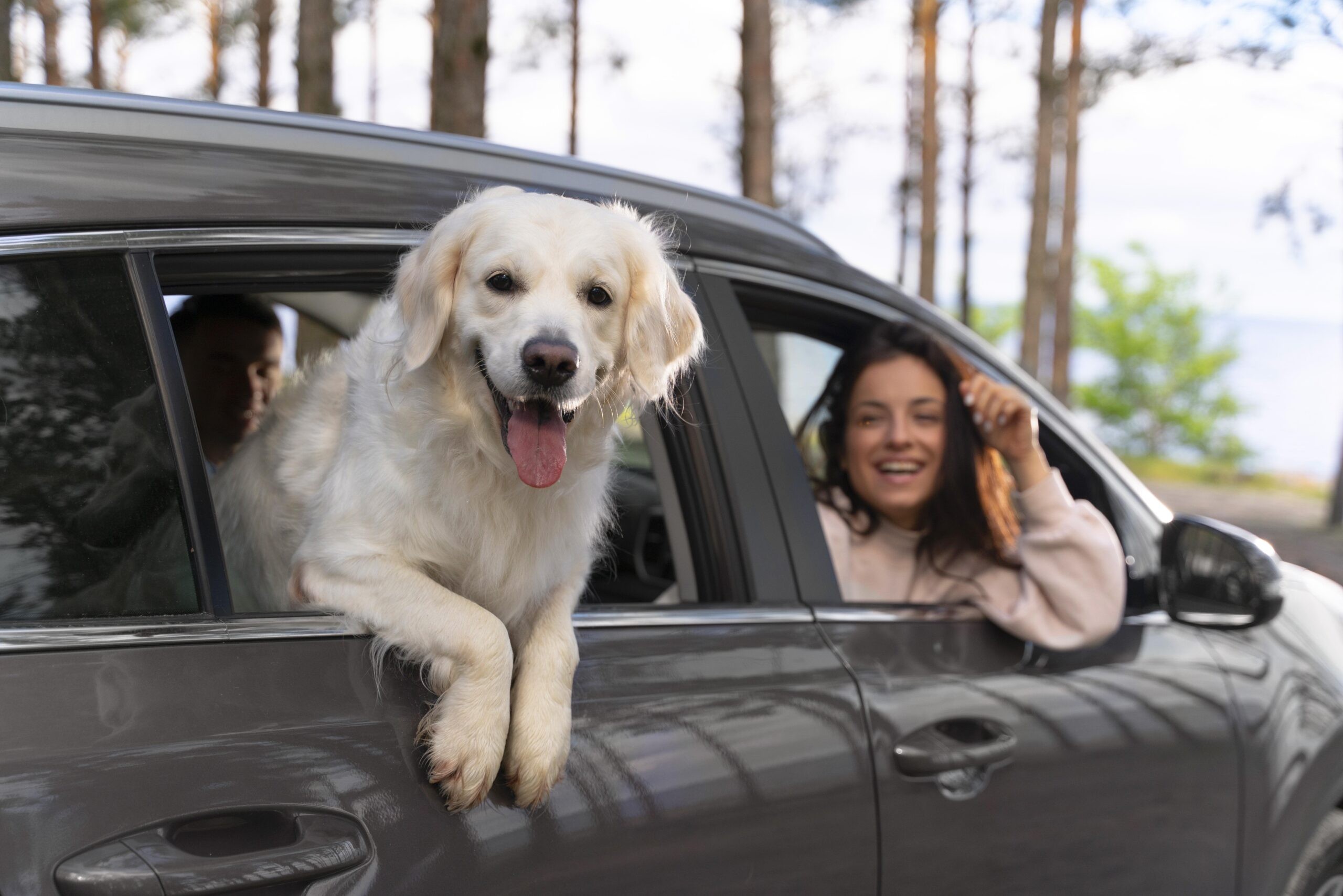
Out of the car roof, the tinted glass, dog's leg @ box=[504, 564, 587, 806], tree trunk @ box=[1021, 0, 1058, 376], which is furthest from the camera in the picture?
tree trunk @ box=[1021, 0, 1058, 376]

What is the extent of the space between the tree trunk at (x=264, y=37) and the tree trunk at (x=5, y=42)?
11288 mm

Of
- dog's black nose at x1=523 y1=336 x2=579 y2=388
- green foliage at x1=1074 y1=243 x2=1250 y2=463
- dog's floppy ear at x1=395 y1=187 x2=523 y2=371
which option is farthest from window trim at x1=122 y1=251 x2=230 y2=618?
green foliage at x1=1074 y1=243 x2=1250 y2=463

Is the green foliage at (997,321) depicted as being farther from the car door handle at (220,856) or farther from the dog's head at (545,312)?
the car door handle at (220,856)

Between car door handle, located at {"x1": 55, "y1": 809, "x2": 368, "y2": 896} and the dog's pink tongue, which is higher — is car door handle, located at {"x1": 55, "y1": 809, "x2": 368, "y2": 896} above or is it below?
below

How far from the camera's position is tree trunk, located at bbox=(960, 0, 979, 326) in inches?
850

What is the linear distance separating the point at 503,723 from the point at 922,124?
842 inches

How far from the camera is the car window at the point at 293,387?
230 cm

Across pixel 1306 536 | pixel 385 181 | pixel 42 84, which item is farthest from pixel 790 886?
pixel 1306 536

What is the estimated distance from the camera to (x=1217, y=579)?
2.88m

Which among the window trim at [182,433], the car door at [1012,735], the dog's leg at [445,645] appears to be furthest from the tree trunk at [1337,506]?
the window trim at [182,433]

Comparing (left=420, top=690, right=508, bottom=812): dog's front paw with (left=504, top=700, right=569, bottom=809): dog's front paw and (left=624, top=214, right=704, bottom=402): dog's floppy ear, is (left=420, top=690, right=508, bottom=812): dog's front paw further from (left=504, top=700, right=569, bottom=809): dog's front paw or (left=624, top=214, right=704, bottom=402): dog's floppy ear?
(left=624, top=214, right=704, bottom=402): dog's floppy ear

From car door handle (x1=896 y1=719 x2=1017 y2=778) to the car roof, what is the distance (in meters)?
1.27

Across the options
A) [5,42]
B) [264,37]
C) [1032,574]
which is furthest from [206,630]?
[264,37]

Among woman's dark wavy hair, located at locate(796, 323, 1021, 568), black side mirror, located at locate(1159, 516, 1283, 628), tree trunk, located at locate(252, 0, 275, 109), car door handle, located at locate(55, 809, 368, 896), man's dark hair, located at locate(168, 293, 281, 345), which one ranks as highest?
tree trunk, located at locate(252, 0, 275, 109)
